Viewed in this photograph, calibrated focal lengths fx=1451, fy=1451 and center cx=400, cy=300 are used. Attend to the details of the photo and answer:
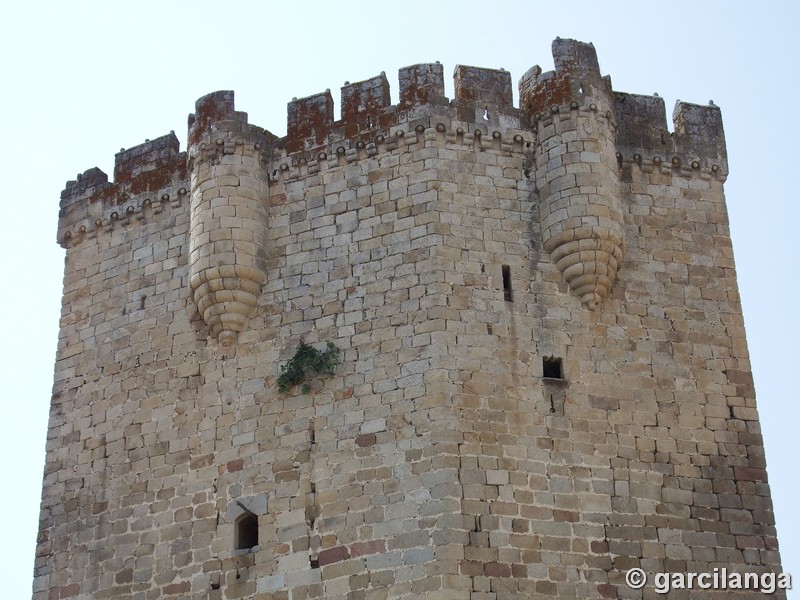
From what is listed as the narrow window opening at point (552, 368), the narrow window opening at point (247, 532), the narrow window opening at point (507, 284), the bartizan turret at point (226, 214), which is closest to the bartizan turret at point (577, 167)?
the narrow window opening at point (507, 284)

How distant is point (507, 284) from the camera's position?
1479 cm

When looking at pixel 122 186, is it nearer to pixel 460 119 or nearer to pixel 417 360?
pixel 460 119

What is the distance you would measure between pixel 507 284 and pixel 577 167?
154 cm

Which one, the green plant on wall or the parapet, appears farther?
the parapet

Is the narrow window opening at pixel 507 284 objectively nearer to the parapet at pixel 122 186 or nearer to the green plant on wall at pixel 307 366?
the green plant on wall at pixel 307 366

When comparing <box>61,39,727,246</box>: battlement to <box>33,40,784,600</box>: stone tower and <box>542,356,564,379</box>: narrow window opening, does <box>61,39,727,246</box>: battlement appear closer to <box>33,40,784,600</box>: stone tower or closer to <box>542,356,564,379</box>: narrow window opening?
<box>33,40,784,600</box>: stone tower

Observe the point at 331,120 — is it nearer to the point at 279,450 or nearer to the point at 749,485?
the point at 279,450

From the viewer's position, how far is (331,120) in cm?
1608

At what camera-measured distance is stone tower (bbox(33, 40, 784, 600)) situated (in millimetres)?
13727

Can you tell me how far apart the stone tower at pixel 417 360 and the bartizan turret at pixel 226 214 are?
0.03m

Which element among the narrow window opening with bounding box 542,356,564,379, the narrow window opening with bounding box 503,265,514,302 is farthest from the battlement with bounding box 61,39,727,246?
the narrow window opening with bounding box 542,356,564,379

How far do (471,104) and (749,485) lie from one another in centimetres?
495

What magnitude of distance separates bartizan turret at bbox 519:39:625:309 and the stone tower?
0.03 m

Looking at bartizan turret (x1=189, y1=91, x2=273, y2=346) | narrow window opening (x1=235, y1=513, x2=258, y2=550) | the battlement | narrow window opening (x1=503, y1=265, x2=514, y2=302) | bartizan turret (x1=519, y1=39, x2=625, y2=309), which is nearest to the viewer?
narrow window opening (x1=235, y1=513, x2=258, y2=550)
